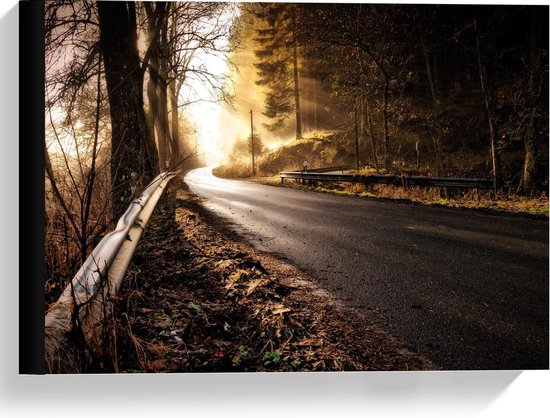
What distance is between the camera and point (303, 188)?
23.4ft

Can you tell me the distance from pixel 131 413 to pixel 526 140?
491cm

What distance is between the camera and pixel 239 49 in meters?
4.59

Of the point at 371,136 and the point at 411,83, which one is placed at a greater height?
the point at 411,83

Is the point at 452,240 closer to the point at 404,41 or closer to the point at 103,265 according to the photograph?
the point at 404,41

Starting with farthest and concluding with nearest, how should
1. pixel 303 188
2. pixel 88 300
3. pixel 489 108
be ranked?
pixel 303 188, pixel 489 108, pixel 88 300

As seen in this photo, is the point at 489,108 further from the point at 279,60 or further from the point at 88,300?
the point at 88,300

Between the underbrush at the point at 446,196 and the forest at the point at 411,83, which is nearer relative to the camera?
the forest at the point at 411,83

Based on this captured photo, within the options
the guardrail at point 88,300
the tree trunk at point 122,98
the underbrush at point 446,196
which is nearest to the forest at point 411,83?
the underbrush at point 446,196

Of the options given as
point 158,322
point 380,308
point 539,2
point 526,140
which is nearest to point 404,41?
point 539,2

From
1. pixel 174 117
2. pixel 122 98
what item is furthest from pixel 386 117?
pixel 122 98

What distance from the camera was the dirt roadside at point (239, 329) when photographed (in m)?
2.31

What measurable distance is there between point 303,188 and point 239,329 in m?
4.92

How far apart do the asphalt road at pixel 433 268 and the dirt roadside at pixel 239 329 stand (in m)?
0.21

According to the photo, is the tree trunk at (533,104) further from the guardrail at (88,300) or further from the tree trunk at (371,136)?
the guardrail at (88,300)
